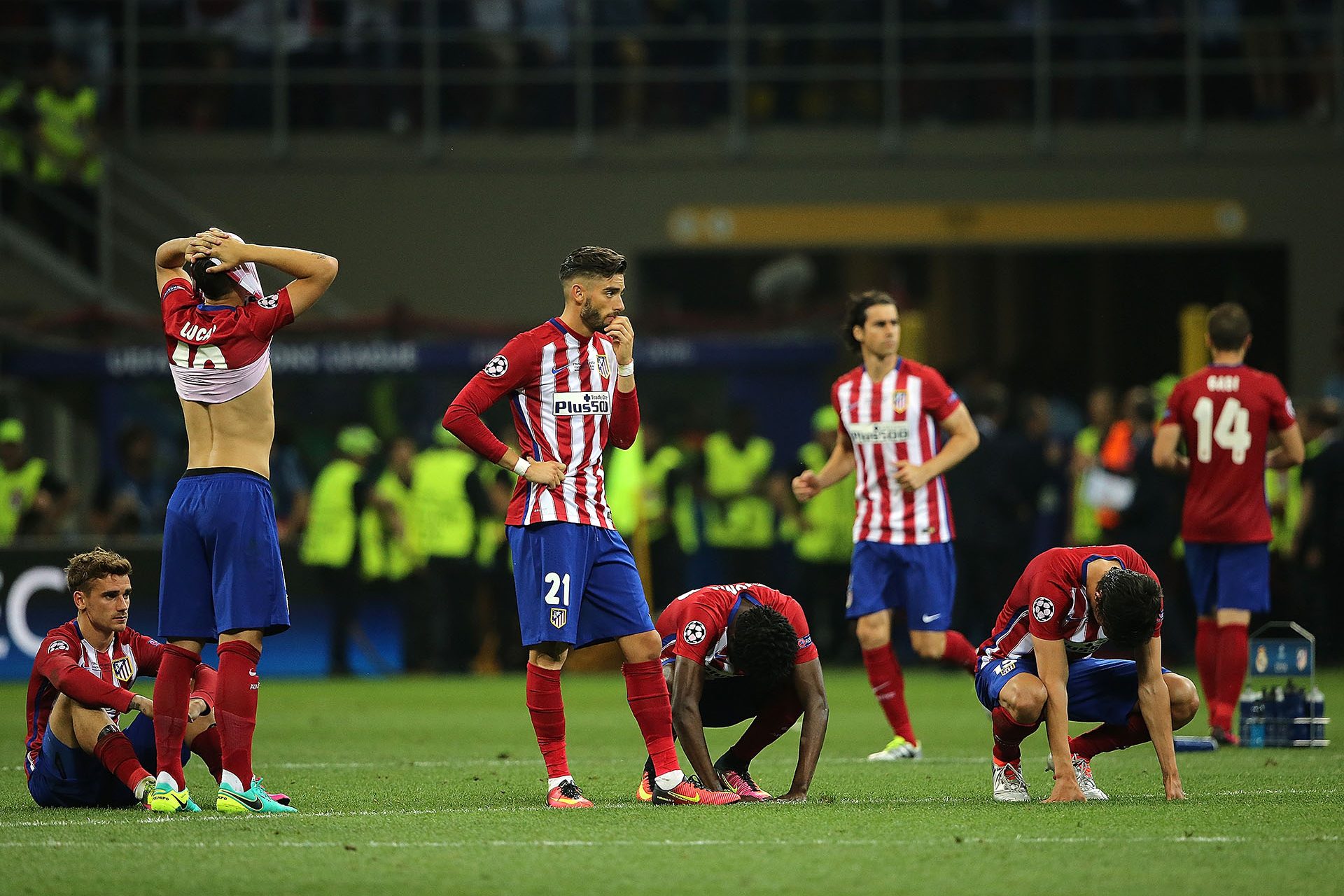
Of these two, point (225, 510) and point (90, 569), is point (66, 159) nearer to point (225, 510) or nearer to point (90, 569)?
point (90, 569)

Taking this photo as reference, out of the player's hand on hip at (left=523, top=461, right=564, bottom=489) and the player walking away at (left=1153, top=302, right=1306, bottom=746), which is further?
the player walking away at (left=1153, top=302, right=1306, bottom=746)

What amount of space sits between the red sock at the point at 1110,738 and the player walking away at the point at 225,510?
2941mm

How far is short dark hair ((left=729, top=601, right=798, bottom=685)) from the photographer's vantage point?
666 centimetres

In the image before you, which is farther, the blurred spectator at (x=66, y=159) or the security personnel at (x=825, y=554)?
the blurred spectator at (x=66, y=159)

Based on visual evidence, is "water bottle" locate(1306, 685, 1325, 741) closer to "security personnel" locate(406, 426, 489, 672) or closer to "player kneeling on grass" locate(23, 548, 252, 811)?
"player kneeling on grass" locate(23, 548, 252, 811)

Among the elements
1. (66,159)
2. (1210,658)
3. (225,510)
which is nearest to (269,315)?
(225,510)

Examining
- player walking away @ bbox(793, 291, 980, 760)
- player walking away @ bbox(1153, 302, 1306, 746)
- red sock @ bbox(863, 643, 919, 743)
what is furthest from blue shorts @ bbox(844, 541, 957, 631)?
player walking away @ bbox(1153, 302, 1306, 746)

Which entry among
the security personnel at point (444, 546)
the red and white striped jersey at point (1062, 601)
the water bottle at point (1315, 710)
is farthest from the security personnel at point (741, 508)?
the red and white striped jersey at point (1062, 601)

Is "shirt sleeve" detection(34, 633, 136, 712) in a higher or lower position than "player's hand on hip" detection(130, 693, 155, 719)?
higher

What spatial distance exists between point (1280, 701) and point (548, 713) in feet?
14.0

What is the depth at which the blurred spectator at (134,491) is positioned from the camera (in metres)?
15.8

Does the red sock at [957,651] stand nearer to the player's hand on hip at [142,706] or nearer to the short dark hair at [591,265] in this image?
the short dark hair at [591,265]

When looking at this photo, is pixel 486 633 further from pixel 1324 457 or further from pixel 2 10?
pixel 2 10

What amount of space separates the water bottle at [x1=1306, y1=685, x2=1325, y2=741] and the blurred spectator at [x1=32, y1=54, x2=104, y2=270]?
14.6 m
